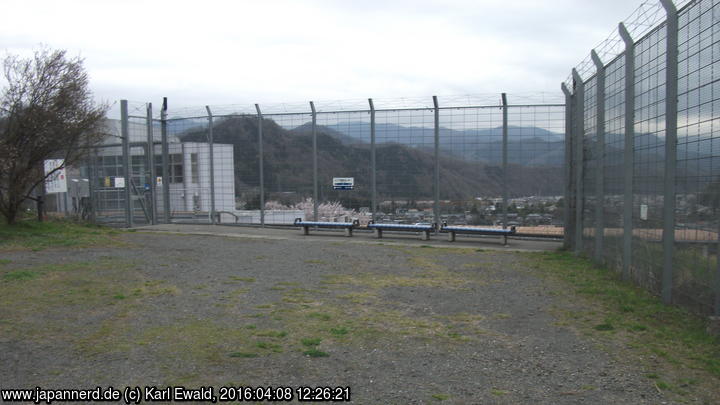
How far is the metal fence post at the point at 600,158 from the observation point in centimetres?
984

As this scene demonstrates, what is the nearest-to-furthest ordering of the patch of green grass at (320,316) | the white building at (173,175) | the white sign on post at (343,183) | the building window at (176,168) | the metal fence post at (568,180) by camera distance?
the patch of green grass at (320,316) < the metal fence post at (568,180) < the white sign on post at (343,183) < the white building at (173,175) < the building window at (176,168)

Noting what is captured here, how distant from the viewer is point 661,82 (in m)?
7.04

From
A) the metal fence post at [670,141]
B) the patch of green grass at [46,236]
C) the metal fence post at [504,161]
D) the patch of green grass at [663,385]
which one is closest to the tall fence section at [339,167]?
the metal fence post at [504,161]

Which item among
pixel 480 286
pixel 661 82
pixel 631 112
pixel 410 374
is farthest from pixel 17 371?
pixel 631 112

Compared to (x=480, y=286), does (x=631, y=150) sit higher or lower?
higher

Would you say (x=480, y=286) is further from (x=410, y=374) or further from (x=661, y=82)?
(x=410, y=374)

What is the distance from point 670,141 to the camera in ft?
21.8

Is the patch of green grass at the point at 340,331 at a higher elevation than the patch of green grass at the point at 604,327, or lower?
higher

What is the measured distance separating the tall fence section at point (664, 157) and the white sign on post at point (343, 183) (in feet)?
26.0

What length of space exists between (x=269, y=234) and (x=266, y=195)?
2.31 m

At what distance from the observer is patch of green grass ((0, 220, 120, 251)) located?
462 inches

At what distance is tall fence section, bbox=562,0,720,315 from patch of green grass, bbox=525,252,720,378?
0.74 feet

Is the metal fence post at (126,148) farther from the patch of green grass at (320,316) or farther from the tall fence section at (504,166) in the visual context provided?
the patch of green grass at (320,316)

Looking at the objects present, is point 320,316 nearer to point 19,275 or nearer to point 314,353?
point 314,353
